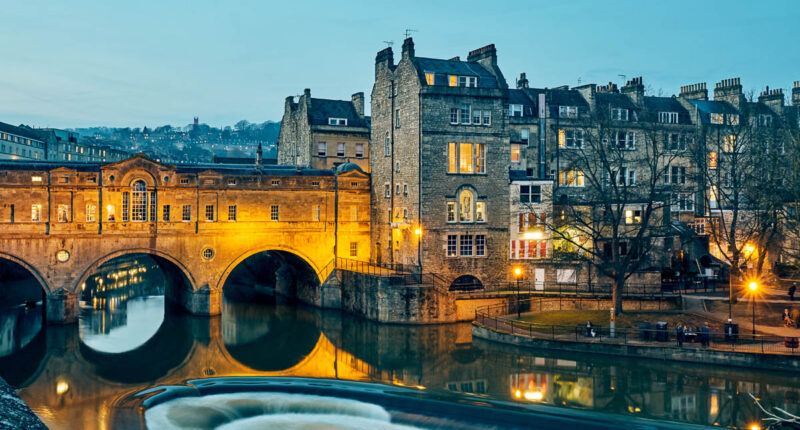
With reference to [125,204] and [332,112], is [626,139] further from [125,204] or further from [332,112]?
[125,204]

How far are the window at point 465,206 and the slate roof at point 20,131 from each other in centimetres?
6835

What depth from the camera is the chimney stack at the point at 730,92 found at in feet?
207

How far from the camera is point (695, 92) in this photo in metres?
63.5

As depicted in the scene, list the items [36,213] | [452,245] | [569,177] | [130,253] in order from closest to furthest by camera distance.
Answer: [36,213]
[130,253]
[452,245]
[569,177]

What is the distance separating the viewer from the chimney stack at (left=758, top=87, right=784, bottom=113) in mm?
63888

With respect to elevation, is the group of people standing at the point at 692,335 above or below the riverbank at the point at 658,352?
above

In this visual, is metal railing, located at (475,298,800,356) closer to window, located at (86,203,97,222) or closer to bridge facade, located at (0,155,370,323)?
bridge facade, located at (0,155,370,323)

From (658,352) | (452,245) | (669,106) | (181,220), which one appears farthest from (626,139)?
(181,220)

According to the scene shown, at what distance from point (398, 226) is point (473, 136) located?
7918 mm

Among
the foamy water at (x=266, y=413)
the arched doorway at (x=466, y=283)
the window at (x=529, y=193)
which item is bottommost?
the foamy water at (x=266, y=413)

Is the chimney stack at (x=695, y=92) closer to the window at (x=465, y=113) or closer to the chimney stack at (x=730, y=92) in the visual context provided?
the chimney stack at (x=730, y=92)

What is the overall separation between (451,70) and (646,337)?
72.8ft

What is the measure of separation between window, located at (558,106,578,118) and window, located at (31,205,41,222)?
37486 millimetres

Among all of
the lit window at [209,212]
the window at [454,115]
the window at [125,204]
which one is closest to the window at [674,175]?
the window at [454,115]
